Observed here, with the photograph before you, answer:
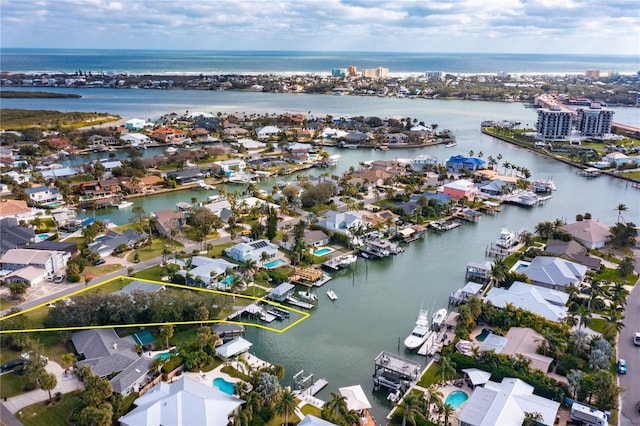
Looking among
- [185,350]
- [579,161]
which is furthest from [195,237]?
[579,161]

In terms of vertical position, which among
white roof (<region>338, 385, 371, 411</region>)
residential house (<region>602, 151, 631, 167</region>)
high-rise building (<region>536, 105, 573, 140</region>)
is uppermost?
high-rise building (<region>536, 105, 573, 140</region>)

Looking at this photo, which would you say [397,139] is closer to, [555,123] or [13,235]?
[555,123]

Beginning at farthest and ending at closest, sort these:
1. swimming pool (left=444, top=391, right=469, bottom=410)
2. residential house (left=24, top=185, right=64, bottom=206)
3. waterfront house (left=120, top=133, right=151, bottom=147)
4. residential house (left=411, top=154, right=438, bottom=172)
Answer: waterfront house (left=120, top=133, right=151, bottom=147), residential house (left=411, top=154, right=438, bottom=172), residential house (left=24, top=185, right=64, bottom=206), swimming pool (left=444, top=391, right=469, bottom=410)

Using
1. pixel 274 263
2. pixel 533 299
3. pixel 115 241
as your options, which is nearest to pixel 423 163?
pixel 274 263


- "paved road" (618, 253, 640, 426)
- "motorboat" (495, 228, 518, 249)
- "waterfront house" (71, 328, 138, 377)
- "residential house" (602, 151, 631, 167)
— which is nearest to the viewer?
"paved road" (618, 253, 640, 426)

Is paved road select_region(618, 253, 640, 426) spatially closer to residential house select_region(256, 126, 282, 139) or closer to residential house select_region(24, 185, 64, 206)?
→ residential house select_region(24, 185, 64, 206)

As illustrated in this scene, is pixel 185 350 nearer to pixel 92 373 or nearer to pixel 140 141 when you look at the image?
pixel 92 373

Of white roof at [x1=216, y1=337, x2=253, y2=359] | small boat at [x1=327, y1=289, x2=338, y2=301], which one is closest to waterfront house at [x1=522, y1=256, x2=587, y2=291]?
small boat at [x1=327, y1=289, x2=338, y2=301]
